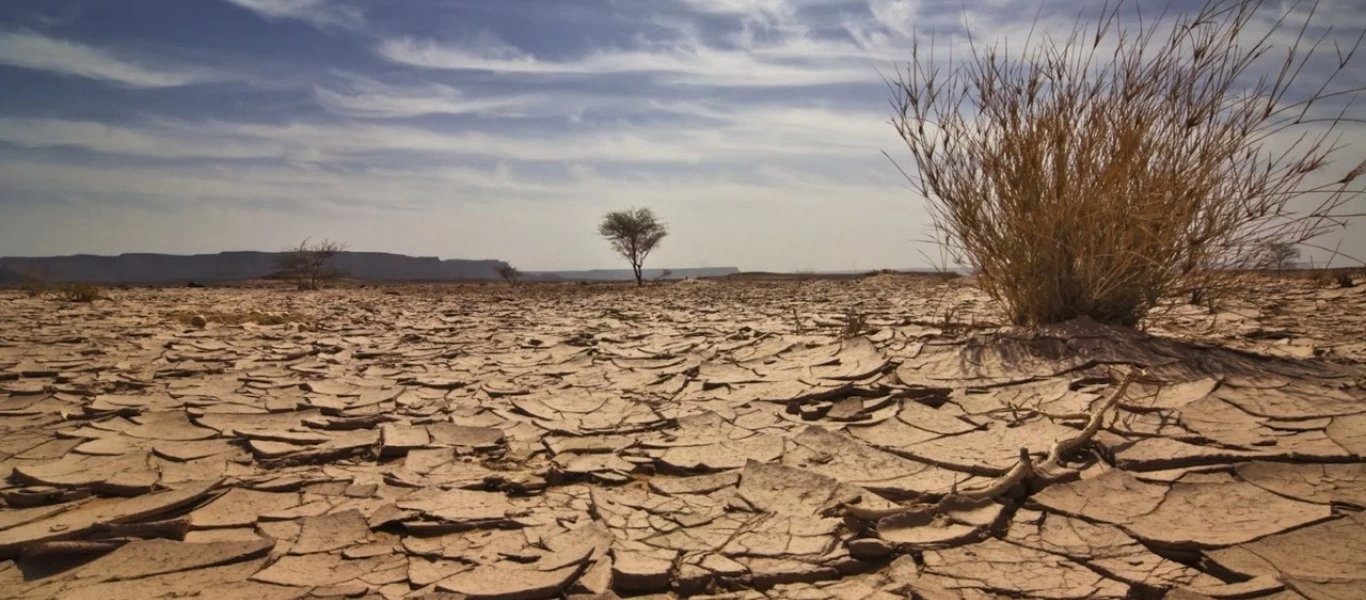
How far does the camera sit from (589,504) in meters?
2.10

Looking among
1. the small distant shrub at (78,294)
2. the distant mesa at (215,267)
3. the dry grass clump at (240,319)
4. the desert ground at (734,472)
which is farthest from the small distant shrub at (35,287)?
the distant mesa at (215,267)

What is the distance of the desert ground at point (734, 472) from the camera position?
5.36ft

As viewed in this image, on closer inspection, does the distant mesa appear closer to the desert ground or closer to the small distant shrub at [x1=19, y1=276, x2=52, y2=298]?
the small distant shrub at [x1=19, y1=276, x2=52, y2=298]

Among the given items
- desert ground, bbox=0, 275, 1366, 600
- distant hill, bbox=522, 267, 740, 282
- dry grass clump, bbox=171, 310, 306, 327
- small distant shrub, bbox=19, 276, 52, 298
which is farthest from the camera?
distant hill, bbox=522, 267, 740, 282

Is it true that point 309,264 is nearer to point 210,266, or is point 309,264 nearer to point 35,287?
point 35,287

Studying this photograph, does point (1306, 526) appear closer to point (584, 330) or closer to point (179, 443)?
point (179, 443)

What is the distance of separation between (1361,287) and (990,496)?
20.2 ft

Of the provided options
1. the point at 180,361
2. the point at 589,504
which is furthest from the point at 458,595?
the point at 180,361

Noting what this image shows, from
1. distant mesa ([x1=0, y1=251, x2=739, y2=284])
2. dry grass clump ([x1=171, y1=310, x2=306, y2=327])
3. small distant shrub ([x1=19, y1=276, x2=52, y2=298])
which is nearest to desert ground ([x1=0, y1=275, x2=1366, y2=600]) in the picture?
dry grass clump ([x1=171, y1=310, x2=306, y2=327])

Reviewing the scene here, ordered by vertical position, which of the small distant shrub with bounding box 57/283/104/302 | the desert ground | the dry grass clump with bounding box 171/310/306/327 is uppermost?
the small distant shrub with bounding box 57/283/104/302

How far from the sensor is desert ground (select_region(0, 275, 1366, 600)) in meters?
1.63

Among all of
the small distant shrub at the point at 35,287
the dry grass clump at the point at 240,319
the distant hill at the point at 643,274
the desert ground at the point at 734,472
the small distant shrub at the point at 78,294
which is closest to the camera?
the desert ground at the point at 734,472

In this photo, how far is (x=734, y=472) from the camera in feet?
7.57

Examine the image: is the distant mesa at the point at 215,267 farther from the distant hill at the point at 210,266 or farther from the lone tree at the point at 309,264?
the lone tree at the point at 309,264
